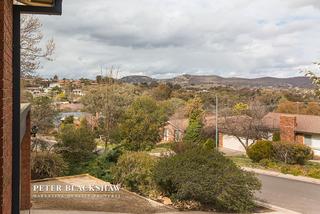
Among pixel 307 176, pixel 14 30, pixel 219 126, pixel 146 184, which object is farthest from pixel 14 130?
pixel 219 126

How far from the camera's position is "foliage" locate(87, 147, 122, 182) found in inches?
905

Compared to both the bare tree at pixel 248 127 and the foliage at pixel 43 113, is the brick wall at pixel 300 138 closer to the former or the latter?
the bare tree at pixel 248 127

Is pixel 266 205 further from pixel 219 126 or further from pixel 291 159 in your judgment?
pixel 219 126

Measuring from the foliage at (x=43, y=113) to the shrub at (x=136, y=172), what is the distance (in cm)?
675

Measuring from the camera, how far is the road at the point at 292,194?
19039 mm

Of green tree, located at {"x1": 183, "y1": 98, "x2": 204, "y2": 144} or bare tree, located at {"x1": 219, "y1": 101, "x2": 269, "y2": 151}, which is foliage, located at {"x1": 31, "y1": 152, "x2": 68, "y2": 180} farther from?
bare tree, located at {"x1": 219, "y1": 101, "x2": 269, "y2": 151}

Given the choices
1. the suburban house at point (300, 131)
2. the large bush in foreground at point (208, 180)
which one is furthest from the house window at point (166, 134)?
the large bush in foreground at point (208, 180)

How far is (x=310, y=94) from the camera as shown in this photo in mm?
15289

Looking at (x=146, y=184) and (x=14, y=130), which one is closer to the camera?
(x=14, y=130)

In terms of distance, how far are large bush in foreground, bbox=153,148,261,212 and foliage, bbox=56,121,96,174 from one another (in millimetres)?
8988

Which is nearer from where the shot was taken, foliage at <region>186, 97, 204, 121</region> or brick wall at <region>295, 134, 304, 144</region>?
brick wall at <region>295, 134, 304, 144</region>

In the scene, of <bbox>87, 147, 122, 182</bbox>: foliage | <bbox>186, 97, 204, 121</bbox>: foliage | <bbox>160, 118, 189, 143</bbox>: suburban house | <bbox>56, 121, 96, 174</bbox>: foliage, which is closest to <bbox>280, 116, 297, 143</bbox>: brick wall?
<bbox>186, 97, 204, 121</bbox>: foliage

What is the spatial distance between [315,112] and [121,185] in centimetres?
4889

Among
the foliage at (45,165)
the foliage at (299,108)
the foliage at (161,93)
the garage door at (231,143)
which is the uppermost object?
the foliage at (161,93)
